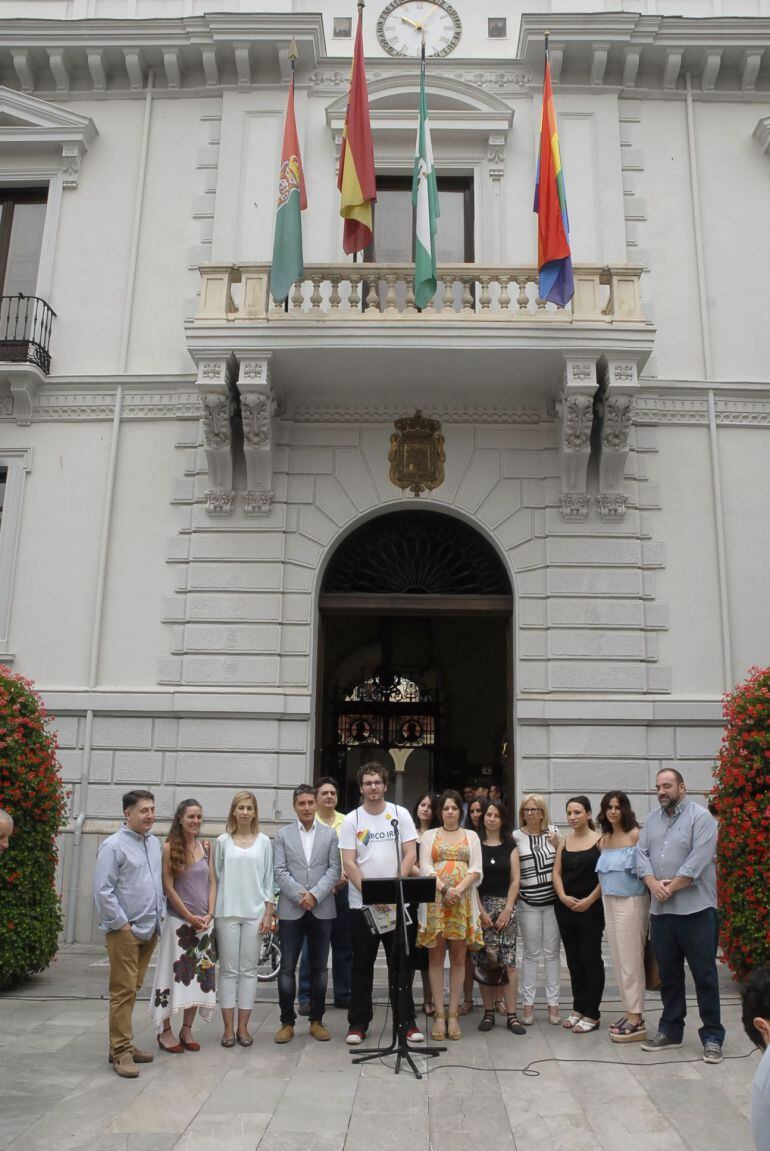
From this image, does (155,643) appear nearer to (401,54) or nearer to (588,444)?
(588,444)

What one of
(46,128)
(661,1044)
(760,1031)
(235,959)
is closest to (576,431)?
(661,1044)

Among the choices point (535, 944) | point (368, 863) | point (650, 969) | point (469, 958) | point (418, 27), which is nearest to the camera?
point (368, 863)

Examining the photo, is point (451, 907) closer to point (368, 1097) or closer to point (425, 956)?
point (425, 956)

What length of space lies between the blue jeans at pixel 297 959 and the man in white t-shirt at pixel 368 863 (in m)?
0.27

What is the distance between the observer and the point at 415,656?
18828 millimetres

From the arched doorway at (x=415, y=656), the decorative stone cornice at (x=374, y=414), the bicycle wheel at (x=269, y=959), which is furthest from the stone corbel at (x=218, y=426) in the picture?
the bicycle wheel at (x=269, y=959)

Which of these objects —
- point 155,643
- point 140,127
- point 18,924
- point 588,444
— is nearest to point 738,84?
point 588,444

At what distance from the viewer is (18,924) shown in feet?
29.5

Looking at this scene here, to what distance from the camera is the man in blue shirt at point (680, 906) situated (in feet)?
23.5

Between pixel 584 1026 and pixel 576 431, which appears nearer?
pixel 584 1026

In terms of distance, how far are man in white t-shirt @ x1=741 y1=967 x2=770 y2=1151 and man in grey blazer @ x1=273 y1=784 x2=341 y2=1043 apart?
4.79 m

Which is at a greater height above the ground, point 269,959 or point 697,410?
point 697,410

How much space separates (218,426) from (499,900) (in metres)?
7.00

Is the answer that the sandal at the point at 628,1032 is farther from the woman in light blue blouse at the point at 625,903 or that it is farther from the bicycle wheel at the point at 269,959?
the bicycle wheel at the point at 269,959
